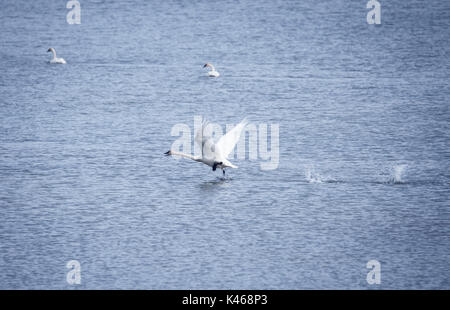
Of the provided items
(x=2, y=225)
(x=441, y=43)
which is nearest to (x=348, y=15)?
(x=441, y=43)

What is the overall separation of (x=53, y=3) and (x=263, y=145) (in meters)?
49.9

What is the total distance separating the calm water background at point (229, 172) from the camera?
2725 cm

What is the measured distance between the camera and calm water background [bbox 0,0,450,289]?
27.2 metres

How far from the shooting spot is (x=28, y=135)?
40.8 meters

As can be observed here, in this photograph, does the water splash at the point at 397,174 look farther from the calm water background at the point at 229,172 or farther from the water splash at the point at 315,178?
the water splash at the point at 315,178

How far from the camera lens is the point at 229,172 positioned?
3538cm

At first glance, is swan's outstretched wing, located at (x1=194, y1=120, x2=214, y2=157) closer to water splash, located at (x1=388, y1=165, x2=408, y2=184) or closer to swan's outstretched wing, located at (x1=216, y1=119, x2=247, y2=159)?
swan's outstretched wing, located at (x1=216, y1=119, x2=247, y2=159)

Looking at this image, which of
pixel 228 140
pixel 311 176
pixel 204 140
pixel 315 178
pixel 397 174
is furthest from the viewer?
pixel 397 174

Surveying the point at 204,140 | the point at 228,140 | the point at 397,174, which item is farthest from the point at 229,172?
the point at 397,174

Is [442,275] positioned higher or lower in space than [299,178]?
lower

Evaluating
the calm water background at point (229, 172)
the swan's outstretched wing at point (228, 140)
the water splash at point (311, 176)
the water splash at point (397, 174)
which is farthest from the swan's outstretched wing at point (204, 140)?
the water splash at point (397, 174)

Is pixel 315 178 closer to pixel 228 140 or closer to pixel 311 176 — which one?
pixel 311 176

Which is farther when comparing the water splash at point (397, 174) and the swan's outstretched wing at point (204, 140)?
the water splash at point (397, 174)
